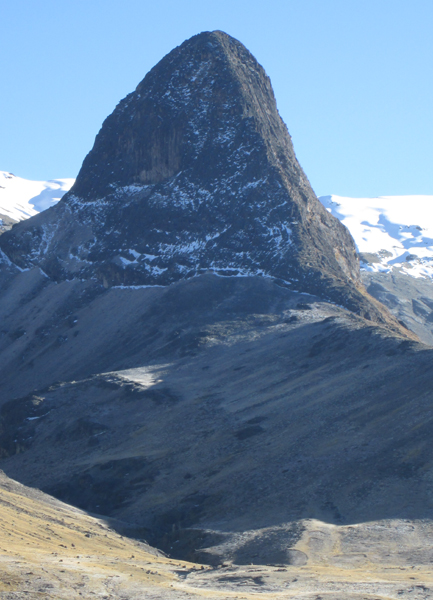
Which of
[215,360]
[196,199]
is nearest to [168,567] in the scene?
[215,360]

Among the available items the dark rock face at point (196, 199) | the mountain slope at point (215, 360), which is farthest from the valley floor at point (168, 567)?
the dark rock face at point (196, 199)

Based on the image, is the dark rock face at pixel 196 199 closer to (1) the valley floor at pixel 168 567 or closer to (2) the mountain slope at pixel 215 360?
(2) the mountain slope at pixel 215 360

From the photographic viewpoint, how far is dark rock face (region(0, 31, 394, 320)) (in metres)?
133

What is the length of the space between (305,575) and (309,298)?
3230 inches

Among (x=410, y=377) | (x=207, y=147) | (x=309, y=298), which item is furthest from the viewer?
(x=207, y=147)

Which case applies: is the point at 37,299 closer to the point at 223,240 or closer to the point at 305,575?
the point at 223,240

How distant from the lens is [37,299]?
468 feet

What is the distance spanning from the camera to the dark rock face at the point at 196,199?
13312 cm

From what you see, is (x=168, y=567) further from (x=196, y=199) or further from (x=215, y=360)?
(x=196, y=199)

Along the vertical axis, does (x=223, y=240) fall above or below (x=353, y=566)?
above

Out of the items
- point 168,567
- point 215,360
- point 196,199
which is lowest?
point 168,567

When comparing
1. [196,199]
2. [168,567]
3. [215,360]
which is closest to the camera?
[168,567]

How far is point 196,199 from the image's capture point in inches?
5556

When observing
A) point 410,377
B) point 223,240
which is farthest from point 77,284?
point 410,377
